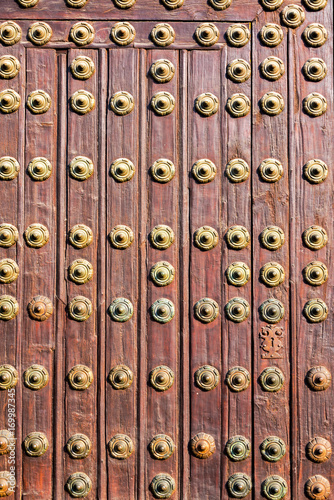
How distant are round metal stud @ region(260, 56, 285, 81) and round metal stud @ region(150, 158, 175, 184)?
0.52 metres

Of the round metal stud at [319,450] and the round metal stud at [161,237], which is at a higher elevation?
the round metal stud at [161,237]

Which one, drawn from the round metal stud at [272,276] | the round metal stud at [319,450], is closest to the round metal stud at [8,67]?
the round metal stud at [272,276]

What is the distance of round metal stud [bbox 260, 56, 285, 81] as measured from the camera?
2134mm

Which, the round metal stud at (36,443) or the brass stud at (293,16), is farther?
the brass stud at (293,16)

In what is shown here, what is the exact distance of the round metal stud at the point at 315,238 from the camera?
2105 mm

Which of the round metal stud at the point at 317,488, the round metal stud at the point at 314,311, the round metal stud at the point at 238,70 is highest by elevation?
the round metal stud at the point at 238,70

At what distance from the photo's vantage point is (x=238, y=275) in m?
2.09

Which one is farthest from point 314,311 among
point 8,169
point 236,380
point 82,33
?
point 82,33

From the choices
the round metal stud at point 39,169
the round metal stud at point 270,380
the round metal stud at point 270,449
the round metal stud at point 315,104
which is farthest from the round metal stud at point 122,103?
the round metal stud at point 270,449

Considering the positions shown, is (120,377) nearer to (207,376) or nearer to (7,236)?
(207,376)

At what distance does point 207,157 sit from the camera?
2127 millimetres

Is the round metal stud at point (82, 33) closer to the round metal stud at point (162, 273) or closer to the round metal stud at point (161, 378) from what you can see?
the round metal stud at point (162, 273)

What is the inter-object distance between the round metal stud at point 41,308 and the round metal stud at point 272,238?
2.83 feet

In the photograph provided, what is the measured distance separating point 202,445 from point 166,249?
75cm
